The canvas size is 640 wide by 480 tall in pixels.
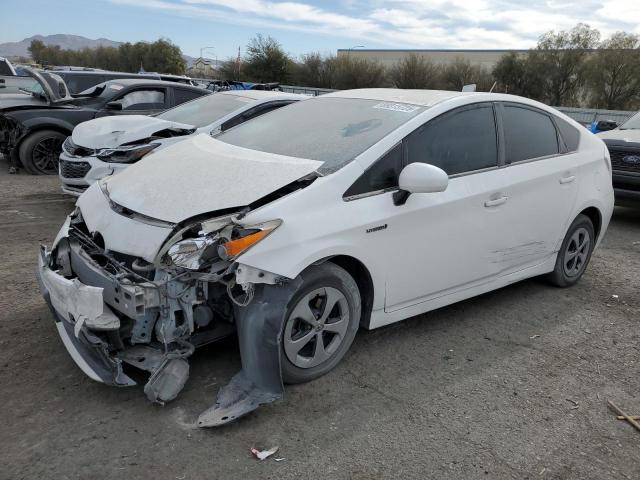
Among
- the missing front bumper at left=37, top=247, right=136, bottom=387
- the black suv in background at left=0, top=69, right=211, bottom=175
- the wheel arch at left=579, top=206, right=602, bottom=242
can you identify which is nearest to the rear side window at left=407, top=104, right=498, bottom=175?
the wheel arch at left=579, top=206, right=602, bottom=242

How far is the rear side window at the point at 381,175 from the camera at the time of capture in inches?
135

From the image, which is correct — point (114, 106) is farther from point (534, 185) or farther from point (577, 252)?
point (577, 252)

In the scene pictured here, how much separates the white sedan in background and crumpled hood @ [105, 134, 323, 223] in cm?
308

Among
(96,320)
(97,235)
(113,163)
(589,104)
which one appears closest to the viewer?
(96,320)

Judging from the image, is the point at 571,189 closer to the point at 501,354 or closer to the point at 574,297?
the point at 574,297

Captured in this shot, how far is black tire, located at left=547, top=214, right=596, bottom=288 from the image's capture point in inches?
199

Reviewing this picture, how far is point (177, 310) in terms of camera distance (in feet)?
9.93

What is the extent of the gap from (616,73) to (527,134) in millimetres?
34860

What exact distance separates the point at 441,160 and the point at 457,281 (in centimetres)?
89

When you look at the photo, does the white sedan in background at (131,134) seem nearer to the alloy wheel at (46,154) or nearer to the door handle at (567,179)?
the alloy wheel at (46,154)

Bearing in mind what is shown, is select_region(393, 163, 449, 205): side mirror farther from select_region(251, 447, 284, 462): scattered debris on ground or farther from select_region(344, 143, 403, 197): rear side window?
select_region(251, 447, 284, 462): scattered debris on ground

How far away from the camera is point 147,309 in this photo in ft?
9.77

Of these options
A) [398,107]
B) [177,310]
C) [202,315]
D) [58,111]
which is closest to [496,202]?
[398,107]

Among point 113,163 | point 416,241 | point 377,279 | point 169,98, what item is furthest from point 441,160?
point 169,98
